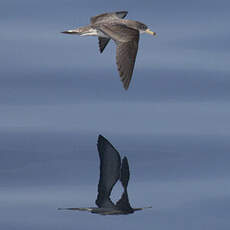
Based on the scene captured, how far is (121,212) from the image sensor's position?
490cm

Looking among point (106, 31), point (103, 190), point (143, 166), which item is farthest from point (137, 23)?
point (103, 190)

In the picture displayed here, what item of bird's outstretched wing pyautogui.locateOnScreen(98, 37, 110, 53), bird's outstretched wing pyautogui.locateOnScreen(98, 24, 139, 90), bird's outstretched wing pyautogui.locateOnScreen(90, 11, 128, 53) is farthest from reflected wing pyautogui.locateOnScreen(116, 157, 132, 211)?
bird's outstretched wing pyautogui.locateOnScreen(98, 37, 110, 53)

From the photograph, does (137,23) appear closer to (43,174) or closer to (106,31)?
(106,31)

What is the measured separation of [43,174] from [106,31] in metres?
2.18

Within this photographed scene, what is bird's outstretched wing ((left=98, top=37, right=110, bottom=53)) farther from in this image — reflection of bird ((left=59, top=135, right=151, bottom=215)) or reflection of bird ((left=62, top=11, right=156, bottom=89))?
reflection of bird ((left=59, top=135, right=151, bottom=215))

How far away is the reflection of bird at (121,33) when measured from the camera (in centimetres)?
694

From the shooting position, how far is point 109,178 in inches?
214

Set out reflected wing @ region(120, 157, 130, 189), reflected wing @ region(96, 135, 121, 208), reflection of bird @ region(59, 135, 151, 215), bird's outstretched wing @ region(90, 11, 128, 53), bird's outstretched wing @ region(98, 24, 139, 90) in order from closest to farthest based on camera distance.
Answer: reflection of bird @ region(59, 135, 151, 215) → reflected wing @ region(96, 135, 121, 208) → reflected wing @ region(120, 157, 130, 189) → bird's outstretched wing @ region(98, 24, 139, 90) → bird's outstretched wing @ region(90, 11, 128, 53)

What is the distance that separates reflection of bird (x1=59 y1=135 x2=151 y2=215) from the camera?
4941mm

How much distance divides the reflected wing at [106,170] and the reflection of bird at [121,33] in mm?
869

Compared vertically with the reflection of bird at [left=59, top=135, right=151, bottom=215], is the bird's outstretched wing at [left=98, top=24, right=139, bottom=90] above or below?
above

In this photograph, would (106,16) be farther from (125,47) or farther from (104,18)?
(125,47)

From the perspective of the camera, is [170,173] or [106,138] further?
[106,138]

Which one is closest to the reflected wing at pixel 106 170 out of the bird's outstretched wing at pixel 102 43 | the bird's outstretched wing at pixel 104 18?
the bird's outstretched wing at pixel 104 18
